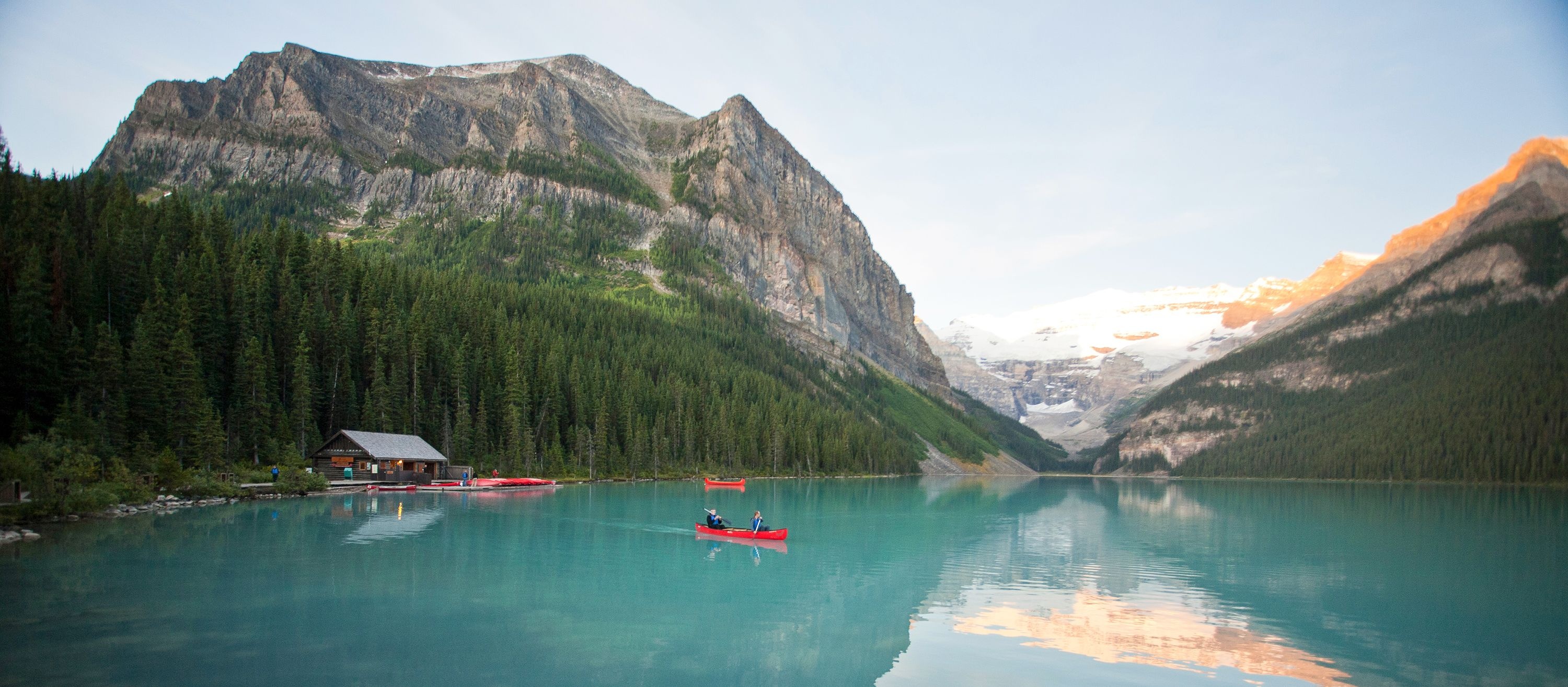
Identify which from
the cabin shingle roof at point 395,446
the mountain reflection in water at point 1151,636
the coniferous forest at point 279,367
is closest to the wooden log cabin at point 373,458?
the cabin shingle roof at point 395,446

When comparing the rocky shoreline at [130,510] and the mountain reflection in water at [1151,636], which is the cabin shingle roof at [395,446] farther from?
the mountain reflection in water at [1151,636]

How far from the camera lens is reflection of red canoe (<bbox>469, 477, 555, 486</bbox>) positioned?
85.7 m

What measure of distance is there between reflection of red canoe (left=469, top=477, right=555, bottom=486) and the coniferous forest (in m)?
5.74

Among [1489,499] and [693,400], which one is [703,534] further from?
[1489,499]

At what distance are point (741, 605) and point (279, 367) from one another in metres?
71.1

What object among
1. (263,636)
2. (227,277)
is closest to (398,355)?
(227,277)

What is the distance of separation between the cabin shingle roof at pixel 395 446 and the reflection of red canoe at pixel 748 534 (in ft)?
145

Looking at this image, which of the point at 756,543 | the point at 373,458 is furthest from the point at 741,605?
the point at 373,458

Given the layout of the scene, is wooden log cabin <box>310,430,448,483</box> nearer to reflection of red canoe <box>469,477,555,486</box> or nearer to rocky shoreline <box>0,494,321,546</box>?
reflection of red canoe <box>469,477,555,486</box>

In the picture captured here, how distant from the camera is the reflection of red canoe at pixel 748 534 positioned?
48.0m

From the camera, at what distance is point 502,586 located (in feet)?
101

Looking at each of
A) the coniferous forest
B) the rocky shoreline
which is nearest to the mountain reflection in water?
the rocky shoreline

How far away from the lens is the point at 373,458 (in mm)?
77875

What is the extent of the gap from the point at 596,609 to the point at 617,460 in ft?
288
